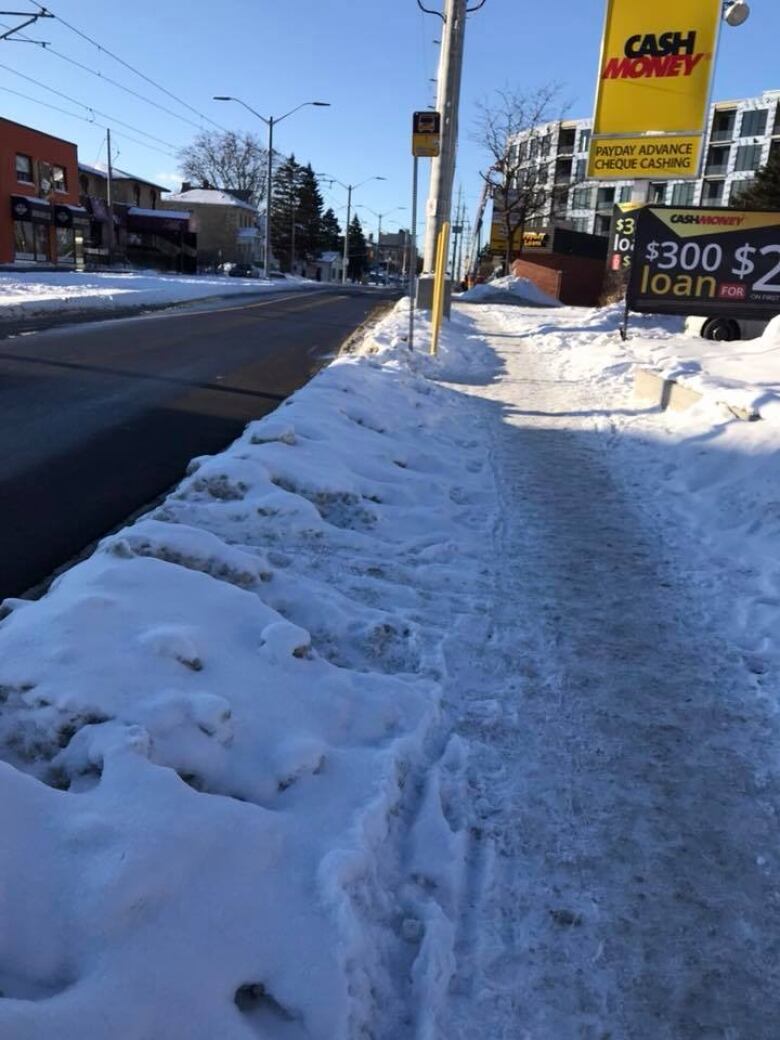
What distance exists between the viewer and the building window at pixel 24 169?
43.6 meters

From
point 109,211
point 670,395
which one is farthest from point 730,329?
point 109,211

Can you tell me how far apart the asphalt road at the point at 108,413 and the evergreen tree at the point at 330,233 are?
310 ft

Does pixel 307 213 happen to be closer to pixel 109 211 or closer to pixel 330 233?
pixel 330 233

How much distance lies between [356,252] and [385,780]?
129034 mm

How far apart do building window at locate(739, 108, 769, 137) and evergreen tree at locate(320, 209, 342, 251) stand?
162 feet

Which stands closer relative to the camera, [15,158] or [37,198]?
[15,158]

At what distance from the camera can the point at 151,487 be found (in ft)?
21.5

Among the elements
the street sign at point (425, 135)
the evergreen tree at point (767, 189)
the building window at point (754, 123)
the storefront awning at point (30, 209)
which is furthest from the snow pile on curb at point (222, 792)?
the building window at point (754, 123)

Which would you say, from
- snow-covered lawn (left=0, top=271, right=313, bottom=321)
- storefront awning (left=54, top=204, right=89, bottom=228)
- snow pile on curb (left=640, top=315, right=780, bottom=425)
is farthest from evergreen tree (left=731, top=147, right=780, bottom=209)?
storefront awning (left=54, top=204, right=89, bottom=228)

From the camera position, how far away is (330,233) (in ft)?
378

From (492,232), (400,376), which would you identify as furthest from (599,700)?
(492,232)

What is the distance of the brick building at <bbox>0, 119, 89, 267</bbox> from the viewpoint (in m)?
42.7

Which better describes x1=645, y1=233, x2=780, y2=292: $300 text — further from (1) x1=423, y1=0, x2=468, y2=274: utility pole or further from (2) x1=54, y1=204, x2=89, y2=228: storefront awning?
(2) x1=54, y1=204, x2=89, y2=228: storefront awning

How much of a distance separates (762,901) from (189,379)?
1041 centimetres
